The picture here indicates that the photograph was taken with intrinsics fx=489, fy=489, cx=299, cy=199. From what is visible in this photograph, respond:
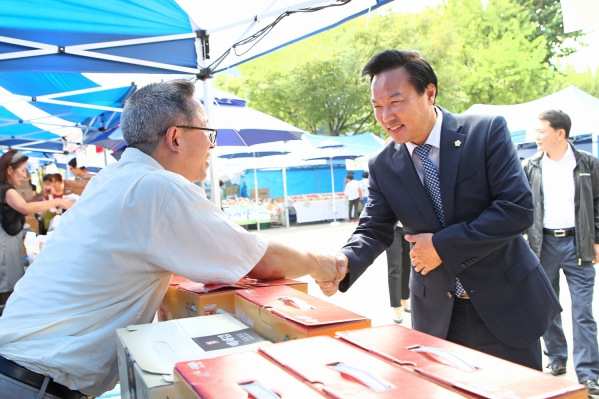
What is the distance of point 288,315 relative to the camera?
1.43 meters

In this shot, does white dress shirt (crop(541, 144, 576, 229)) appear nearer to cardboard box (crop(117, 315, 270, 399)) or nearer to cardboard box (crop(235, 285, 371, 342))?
cardboard box (crop(235, 285, 371, 342))

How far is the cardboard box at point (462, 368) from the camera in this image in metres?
0.85

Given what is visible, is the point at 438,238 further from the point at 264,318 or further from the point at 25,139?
the point at 25,139

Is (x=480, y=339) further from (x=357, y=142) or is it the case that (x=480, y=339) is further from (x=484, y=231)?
(x=357, y=142)

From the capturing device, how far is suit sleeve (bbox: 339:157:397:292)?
2.45 m

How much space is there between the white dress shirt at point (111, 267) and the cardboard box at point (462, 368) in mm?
680

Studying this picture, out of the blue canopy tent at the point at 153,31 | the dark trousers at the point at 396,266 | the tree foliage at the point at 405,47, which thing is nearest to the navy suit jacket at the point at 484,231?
the blue canopy tent at the point at 153,31

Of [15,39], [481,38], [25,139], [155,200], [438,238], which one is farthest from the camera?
[481,38]

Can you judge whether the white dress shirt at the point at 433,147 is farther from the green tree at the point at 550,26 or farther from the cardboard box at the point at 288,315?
the green tree at the point at 550,26

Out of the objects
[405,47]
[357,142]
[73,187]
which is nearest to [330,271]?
[73,187]

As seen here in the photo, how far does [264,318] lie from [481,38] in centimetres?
3122

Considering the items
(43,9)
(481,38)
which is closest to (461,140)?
(43,9)

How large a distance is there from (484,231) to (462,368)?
41.9 inches

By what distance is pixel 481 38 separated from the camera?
29.1m
